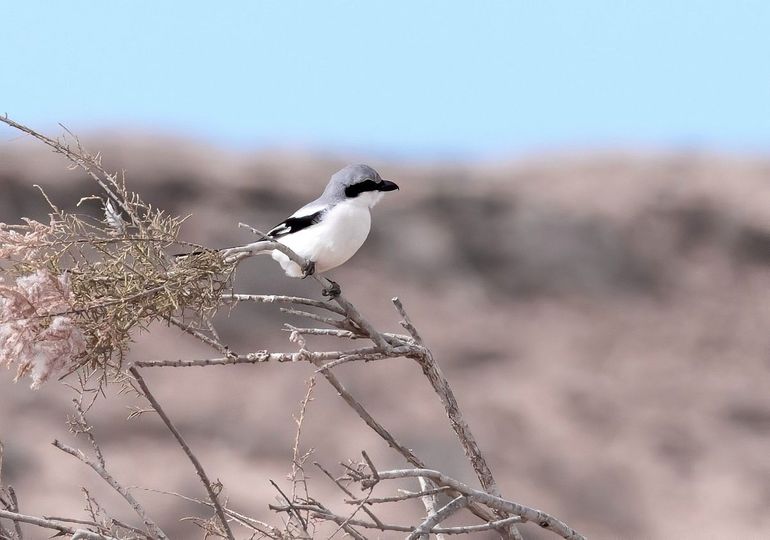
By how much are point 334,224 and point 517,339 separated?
50.4 ft

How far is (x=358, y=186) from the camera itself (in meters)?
4.39

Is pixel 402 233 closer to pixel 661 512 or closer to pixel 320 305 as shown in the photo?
pixel 661 512

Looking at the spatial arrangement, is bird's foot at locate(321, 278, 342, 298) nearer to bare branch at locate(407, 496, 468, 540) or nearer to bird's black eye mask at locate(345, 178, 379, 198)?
bird's black eye mask at locate(345, 178, 379, 198)

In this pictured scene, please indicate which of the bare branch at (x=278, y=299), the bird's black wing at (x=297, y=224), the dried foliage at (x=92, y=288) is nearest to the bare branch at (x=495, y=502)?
the bare branch at (x=278, y=299)

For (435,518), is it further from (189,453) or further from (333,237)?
(333,237)

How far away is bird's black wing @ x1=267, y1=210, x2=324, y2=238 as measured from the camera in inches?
169

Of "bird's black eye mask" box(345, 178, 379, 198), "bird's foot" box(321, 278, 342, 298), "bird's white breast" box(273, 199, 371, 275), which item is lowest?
"bird's foot" box(321, 278, 342, 298)

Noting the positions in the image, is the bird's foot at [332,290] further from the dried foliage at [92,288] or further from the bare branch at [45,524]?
the bare branch at [45,524]

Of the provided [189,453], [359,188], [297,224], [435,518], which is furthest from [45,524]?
[359,188]

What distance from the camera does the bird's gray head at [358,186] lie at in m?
4.37

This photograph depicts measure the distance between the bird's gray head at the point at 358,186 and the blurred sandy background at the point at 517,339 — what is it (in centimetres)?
1063

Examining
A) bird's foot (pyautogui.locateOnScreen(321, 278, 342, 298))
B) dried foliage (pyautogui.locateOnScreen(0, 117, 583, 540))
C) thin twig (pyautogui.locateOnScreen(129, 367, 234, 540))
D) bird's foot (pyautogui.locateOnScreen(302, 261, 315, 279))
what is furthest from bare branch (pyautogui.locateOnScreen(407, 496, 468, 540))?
bird's foot (pyautogui.locateOnScreen(302, 261, 315, 279))

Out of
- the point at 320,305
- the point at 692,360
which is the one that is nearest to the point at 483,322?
the point at 692,360

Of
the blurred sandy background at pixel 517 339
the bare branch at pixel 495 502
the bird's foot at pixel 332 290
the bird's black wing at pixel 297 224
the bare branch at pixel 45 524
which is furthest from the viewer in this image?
the blurred sandy background at pixel 517 339
